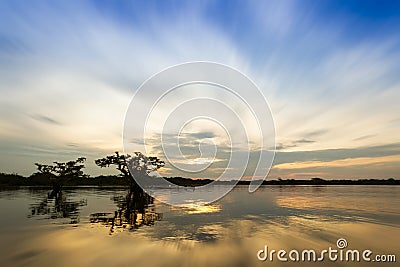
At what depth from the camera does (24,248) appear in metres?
11.8

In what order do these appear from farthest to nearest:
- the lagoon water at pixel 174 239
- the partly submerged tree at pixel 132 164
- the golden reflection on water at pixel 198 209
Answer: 1. the partly submerged tree at pixel 132 164
2. the golden reflection on water at pixel 198 209
3. the lagoon water at pixel 174 239

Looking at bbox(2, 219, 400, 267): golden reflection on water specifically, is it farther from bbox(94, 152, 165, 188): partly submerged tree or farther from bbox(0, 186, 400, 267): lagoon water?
bbox(94, 152, 165, 188): partly submerged tree

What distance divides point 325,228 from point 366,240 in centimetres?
340

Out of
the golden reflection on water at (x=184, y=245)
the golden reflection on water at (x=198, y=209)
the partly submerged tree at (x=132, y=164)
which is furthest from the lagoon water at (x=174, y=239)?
the partly submerged tree at (x=132, y=164)

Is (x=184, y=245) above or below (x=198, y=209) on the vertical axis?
below

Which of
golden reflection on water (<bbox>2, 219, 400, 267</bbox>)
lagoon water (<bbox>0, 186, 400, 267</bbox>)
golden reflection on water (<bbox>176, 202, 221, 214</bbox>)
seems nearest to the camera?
golden reflection on water (<bbox>2, 219, 400, 267</bbox>)

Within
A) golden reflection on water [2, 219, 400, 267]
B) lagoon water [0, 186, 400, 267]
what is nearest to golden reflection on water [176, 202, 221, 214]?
lagoon water [0, 186, 400, 267]

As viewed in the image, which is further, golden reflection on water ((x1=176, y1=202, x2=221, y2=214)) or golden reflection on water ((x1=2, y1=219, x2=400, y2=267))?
golden reflection on water ((x1=176, y1=202, x2=221, y2=214))

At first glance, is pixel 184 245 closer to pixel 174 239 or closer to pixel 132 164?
pixel 174 239

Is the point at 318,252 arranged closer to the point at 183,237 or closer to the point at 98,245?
the point at 183,237

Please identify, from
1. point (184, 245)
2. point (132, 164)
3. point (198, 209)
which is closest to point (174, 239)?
point (184, 245)

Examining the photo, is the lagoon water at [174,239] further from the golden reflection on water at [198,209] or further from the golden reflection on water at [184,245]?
the golden reflection on water at [198,209]

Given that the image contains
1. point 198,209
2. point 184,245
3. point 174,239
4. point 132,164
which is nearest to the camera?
point 184,245

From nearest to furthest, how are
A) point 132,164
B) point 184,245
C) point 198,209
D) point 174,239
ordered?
point 184,245, point 174,239, point 198,209, point 132,164
